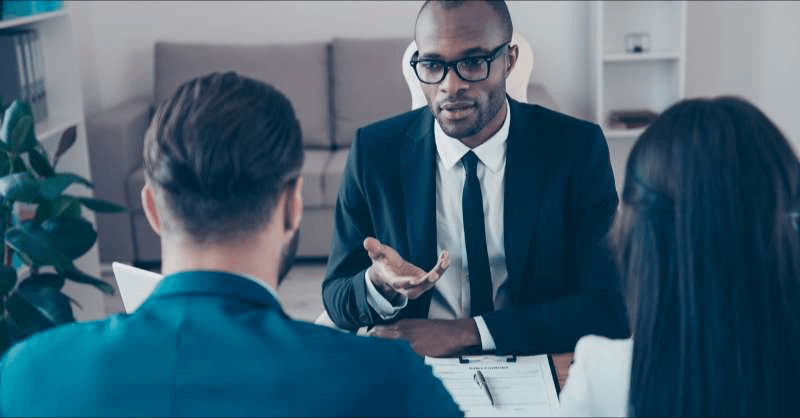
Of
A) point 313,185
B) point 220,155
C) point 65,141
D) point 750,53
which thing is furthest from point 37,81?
point 750,53

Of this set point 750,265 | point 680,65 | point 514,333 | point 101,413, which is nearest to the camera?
point 101,413

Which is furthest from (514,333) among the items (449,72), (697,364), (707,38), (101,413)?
(707,38)

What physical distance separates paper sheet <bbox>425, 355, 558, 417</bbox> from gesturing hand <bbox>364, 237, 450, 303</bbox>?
0.39ft

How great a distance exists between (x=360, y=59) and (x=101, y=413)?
3449 mm

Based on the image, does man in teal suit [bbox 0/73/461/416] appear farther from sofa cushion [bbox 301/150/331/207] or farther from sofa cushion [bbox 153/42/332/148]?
sofa cushion [bbox 153/42/332/148]

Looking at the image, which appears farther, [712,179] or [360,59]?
[360,59]

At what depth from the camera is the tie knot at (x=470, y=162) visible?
73.8 inches

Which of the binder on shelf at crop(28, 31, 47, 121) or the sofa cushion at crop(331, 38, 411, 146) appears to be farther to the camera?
the sofa cushion at crop(331, 38, 411, 146)

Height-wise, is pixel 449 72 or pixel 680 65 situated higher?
pixel 449 72

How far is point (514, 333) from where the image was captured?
1.69m

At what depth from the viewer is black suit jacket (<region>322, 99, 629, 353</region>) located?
1.79 meters

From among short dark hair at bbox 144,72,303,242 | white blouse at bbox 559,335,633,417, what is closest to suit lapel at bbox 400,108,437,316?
white blouse at bbox 559,335,633,417

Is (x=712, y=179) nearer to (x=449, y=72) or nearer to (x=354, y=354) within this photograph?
(x=354, y=354)

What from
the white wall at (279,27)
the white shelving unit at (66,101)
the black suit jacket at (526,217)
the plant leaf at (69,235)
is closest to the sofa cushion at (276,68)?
the white wall at (279,27)
